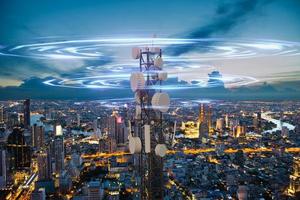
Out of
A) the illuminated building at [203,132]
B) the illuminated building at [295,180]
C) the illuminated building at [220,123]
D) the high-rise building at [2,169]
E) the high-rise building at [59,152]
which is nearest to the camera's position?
the illuminated building at [295,180]

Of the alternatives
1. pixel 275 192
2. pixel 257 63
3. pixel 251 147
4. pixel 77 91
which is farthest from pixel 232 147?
pixel 77 91

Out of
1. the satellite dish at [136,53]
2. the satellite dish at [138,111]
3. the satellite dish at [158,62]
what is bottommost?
the satellite dish at [138,111]

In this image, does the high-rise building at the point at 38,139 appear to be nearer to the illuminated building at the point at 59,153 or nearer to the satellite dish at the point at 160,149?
the illuminated building at the point at 59,153

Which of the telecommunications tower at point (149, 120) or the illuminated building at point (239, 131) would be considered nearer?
the telecommunications tower at point (149, 120)

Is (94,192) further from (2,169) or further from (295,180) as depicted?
(295,180)

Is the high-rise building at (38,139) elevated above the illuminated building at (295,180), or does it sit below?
above

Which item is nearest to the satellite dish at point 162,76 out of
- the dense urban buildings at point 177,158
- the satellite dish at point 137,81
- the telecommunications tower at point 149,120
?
the telecommunications tower at point 149,120

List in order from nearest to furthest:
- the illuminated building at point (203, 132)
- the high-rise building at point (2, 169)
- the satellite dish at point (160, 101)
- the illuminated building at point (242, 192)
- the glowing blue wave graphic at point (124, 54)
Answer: the satellite dish at point (160, 101)
the glowing blue wave graphic at point (124, 54)
the illuminated building at point (242, 192)
the high-rise building at point (2, 169)
the illuminated building at point (203, 132)

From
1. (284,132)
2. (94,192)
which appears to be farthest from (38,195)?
(284,132)

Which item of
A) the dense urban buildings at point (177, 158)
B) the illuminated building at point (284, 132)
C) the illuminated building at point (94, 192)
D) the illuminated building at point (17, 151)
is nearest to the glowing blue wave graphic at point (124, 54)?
the dense urban buildings at point (177, 158)
